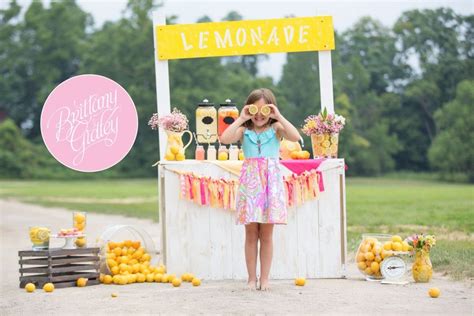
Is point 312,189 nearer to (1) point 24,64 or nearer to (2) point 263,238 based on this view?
(2) point 263,238

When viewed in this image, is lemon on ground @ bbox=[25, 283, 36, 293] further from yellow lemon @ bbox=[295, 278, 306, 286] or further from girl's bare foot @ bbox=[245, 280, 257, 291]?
yellow lemon @ bbox=[295, 278, 306, 286]

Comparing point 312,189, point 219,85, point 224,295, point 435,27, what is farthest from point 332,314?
point 219,85

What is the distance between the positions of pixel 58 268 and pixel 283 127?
2.56m

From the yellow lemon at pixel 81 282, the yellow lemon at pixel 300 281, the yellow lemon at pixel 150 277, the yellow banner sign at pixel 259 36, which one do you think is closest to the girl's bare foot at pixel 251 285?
the yellow lemon at pixel 300 281

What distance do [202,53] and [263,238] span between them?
89.1 inches

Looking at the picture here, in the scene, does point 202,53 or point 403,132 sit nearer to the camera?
point 202,53

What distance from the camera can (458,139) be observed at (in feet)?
154

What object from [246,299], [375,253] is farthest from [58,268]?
[375,253]

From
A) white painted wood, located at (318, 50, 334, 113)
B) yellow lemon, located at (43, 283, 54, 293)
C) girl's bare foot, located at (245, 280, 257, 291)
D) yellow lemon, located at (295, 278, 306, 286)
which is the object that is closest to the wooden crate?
yellow lemon, located at (43, 283, 54, 293)

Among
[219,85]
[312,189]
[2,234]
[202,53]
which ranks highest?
[219,85]

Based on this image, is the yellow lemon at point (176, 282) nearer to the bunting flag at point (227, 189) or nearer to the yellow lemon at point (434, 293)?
the bunting flag at point (227, 189)

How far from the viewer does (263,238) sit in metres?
7.44

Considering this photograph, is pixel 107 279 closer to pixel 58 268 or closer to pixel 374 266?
pixel 58 268

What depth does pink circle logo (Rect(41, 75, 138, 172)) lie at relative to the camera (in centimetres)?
866
